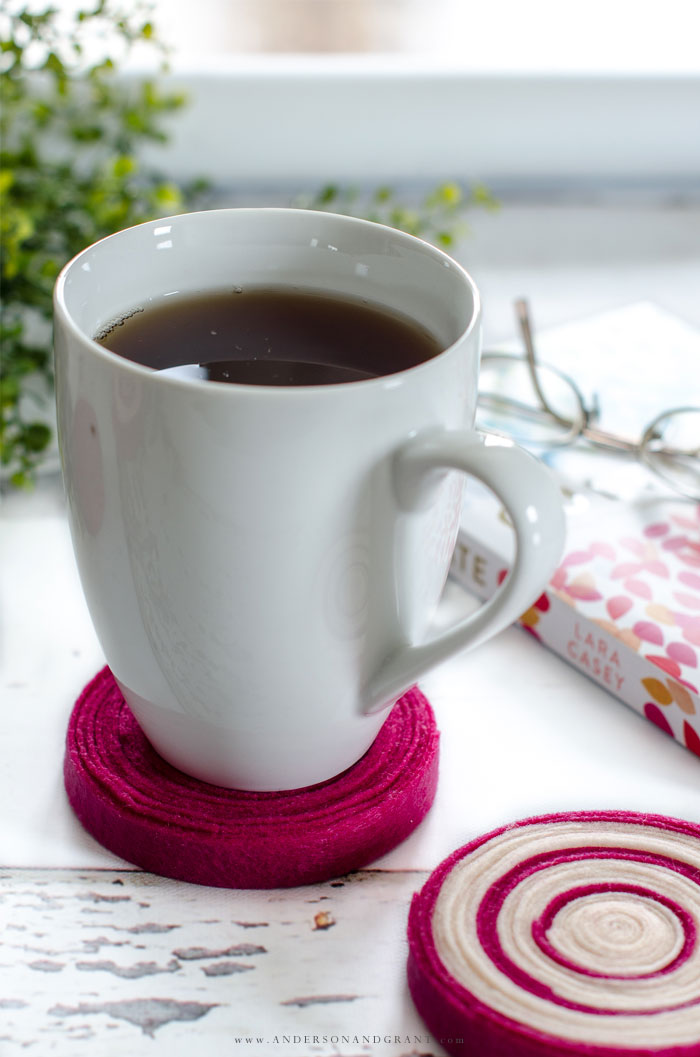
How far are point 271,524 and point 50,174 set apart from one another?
2.00 ft

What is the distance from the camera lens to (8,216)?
2.43 ft

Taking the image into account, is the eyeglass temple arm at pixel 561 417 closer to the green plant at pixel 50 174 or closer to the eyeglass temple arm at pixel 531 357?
the eyeglass temple arm at pixel 531 357

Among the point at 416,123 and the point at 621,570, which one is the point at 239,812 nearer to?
the point at 621,570

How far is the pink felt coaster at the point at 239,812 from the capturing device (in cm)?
45

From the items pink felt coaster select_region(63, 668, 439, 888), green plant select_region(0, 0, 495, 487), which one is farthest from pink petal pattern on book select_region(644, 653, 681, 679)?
green plant select_region(0, 0, 495, 487)

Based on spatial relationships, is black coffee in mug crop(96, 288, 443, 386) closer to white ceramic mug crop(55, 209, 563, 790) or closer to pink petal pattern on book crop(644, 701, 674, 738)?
white ceramic mug crop(55, 209, 563, 790)

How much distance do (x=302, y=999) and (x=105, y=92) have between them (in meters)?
0.72

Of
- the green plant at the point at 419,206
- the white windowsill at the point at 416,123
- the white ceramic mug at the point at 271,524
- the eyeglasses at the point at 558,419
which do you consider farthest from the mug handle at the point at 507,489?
the white windowsill at the point at 416,123

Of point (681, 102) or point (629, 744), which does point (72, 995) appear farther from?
point (681, 102)

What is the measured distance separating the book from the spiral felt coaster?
0.31 feet

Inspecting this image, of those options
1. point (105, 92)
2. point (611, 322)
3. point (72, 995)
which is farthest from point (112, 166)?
point (72, 995)

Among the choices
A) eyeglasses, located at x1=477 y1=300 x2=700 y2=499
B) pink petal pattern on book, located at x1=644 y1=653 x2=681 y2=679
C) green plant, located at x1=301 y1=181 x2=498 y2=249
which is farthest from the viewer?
green plant, located at x1=301 y1=181 x2=498 y2=249

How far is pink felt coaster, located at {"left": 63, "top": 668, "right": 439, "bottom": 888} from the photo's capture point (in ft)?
1.47

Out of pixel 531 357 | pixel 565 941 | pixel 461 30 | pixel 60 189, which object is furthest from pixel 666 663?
pixel 461 30
